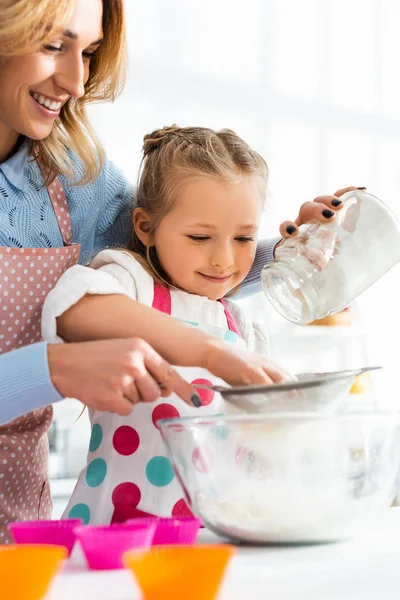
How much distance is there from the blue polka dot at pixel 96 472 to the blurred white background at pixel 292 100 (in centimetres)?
210

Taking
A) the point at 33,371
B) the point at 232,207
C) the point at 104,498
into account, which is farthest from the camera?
the point at 232,207

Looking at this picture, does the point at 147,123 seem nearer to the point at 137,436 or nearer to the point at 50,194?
the point at 50,194

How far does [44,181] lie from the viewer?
1319mm

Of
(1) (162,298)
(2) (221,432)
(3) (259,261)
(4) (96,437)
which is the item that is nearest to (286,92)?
(3) (259,261)

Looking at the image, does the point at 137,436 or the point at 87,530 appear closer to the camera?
the point at 87,530

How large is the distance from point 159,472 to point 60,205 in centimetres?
48

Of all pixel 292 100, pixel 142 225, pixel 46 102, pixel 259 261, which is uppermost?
pixel 46 102

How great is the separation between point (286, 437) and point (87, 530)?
0.19 m

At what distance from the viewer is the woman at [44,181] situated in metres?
1.10

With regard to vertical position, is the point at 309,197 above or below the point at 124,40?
below

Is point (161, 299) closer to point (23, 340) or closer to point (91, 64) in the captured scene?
point (23, 340)

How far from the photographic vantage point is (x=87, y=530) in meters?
0.67

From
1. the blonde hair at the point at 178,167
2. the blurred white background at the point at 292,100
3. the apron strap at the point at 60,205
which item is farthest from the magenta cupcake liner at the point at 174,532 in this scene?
the blurred white background at the point at 292,100

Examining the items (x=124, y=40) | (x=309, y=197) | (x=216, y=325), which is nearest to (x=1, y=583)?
(x=216, y=325)
